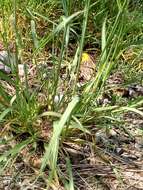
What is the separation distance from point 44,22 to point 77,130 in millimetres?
743

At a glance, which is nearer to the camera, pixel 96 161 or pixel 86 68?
pixel 96 161

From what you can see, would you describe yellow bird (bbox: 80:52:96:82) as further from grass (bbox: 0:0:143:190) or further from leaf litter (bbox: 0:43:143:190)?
leaf litter (bbox: 0:43:143:190)

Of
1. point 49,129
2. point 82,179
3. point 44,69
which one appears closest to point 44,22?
point 44,69

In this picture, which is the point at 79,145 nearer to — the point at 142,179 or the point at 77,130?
the point at 77,130

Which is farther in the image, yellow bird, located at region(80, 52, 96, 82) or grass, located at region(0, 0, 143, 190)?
yellow bird, located at region(80, 52, 96, 82)

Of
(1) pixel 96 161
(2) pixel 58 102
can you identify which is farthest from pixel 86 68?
(1) pixel 96 161

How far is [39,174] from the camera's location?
5.28ft

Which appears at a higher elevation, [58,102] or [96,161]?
[58,102]

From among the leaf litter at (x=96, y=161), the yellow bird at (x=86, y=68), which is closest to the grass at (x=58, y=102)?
the leaf litter at (x=96, y=161)

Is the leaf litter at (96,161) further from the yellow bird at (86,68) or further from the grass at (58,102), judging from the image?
the yellow bird at (86,68)

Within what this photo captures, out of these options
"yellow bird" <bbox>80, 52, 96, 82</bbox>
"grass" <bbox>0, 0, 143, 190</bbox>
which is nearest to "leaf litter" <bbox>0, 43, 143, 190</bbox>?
"grass" <bbox>0, 0, 143, 190</bbox>

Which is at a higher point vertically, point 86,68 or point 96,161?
point 86,68

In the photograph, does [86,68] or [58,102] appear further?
[86,68]

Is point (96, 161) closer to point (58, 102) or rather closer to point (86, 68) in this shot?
point (58, 102)
